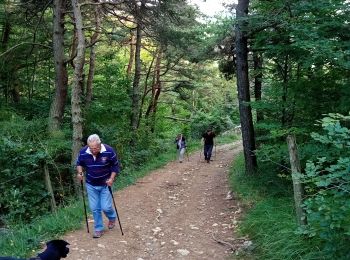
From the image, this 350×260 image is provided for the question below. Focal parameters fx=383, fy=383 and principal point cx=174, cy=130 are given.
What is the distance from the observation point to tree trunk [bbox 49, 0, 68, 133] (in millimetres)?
13305

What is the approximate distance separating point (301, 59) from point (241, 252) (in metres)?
4.21

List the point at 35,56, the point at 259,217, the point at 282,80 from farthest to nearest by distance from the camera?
the point at 35,56 < the point at 282,80 < the point at 259,217

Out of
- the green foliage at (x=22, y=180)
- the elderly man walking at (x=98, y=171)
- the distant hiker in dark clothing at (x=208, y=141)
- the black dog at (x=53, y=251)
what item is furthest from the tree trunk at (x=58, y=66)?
the black dog at (x=53, y=251)

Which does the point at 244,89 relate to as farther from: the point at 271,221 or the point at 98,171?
the point at 98,171

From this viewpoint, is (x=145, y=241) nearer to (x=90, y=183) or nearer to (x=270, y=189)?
(x=90, y=183)

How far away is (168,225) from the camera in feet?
25.7

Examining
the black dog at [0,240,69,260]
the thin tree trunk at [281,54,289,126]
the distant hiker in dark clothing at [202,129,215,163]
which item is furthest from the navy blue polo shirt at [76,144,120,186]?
the distant hiker in dark clothing at [202,129,215,163]

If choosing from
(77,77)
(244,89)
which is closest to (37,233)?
(77,77)

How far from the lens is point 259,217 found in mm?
7332

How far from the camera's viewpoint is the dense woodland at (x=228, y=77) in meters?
5.38

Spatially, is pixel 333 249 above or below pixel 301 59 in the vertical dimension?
below

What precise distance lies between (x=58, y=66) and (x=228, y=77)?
8.14 metres

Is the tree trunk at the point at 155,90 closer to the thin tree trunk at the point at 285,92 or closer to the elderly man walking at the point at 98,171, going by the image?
the thin tree trunk at the point at 285,92

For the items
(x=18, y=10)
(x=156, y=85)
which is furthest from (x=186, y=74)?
(x=18, y=10)
